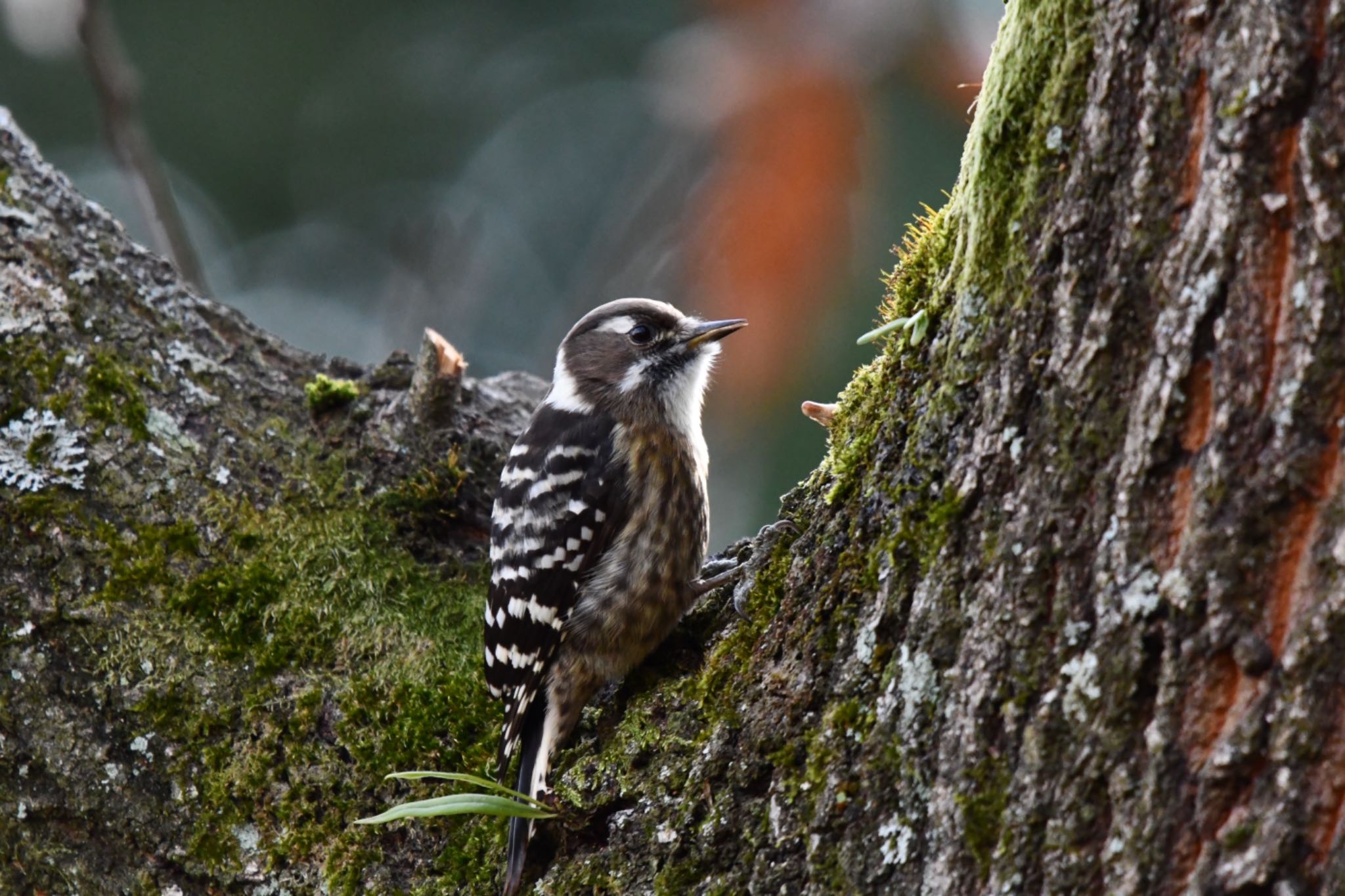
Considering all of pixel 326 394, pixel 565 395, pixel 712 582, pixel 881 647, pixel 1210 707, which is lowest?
pixel 1210 707

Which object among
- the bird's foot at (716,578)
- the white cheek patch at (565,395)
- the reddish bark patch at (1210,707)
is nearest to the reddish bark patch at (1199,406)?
the reddish bark patch at (1210,707)

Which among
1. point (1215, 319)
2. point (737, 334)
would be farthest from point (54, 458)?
point (737, 334)

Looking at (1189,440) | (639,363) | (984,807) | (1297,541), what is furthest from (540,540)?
(1297,541)

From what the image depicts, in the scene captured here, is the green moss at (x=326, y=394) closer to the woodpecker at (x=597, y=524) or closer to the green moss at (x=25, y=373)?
the woodpecker at (x=597, y=524)

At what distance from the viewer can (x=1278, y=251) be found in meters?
1.47

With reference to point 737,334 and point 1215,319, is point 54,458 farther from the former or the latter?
point 737,334

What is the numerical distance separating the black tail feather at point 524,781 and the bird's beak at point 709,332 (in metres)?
1.48

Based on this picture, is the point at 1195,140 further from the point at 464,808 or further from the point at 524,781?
the point at 524,781

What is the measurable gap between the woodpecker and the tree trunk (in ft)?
0.42

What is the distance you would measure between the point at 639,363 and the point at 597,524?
0.74m

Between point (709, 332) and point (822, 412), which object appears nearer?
point (822, 412)

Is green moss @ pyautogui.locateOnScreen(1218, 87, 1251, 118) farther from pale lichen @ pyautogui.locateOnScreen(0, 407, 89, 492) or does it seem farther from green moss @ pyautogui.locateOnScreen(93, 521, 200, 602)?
pale lichen @ pyautogui.locateOnScreen(0, 407, 89, 492)

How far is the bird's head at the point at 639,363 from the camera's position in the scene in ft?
12.5

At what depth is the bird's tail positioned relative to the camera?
2.45 metres
